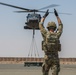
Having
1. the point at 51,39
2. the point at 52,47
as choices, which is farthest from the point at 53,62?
the point at 51,39

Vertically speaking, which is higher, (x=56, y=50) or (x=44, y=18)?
(x=44, y=18)

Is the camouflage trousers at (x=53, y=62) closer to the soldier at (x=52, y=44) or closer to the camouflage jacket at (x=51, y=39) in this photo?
the soldier at (x=52, y=44)

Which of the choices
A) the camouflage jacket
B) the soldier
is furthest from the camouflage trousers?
the camouflage jacket

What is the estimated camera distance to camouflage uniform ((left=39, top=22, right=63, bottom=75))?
10023mm

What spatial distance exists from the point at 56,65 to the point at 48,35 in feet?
2.89

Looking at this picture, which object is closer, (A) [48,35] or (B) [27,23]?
(A) [48,35]

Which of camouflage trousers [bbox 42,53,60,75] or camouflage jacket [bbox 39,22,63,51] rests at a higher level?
camouflage jacket [bbox 39,22,63,51]

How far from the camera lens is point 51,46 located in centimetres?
1001

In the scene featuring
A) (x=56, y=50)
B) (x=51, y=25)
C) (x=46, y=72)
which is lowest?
(x=46, y=72)

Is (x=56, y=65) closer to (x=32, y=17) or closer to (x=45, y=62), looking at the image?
(x=45, y=62)

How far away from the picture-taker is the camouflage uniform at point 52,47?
10.0 m

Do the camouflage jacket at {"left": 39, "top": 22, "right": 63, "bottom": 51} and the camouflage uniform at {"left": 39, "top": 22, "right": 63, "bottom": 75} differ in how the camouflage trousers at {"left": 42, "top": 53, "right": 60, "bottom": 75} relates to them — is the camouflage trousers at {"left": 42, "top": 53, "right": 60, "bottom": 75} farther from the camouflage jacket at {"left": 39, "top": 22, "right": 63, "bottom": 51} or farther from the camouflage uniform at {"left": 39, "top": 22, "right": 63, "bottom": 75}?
the camouflage jacket at {"left": 39, "top": 22, "right": 63, "bottom": 51}

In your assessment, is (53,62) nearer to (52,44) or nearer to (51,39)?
(52,44)

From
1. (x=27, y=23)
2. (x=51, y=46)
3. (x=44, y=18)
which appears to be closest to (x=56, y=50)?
(x=51, y=46)
